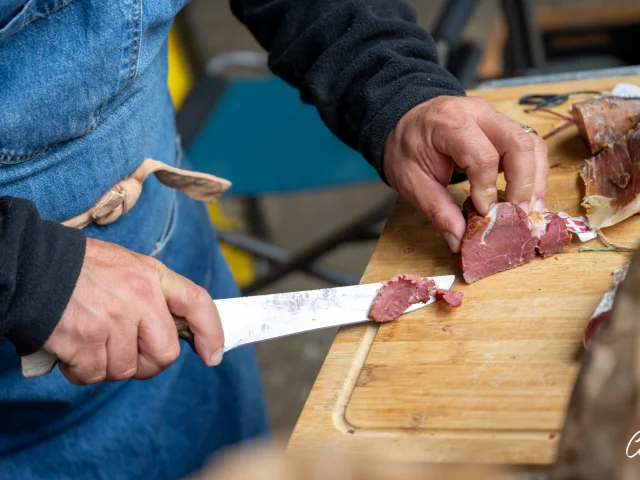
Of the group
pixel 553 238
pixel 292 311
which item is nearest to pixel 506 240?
pixel 553 238

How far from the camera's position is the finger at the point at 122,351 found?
1.20m

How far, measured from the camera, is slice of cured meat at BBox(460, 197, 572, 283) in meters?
1.40

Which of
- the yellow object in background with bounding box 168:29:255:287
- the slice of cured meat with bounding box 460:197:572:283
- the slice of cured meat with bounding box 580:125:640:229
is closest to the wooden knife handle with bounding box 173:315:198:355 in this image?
the slice of cured meat with bounding box 460:197:572:283

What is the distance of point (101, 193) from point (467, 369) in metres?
0.80

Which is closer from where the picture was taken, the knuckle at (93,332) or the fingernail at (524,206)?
the knuckle at (93,332)

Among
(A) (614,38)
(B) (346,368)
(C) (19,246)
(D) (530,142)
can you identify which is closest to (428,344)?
(B) (346,368)

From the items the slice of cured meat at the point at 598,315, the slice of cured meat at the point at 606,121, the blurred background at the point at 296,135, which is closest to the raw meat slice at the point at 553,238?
the slice of cured meat at the point at 598,315

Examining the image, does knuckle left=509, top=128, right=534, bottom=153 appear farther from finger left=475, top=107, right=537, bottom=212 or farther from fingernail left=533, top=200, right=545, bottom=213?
fingernail left=533, top=200, right=545, bottom=213

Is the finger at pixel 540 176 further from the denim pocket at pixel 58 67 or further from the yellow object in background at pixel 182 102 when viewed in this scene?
the yellow object in background at pixel 182 102

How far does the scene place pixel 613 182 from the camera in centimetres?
152

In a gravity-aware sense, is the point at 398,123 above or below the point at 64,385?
above

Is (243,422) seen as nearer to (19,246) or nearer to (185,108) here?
(19,246)

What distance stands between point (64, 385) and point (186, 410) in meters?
0.42

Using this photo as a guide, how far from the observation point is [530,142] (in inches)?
56.5
